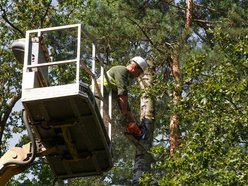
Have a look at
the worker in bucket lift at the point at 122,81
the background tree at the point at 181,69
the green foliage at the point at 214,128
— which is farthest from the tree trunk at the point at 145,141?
the worker in bucket lift at the point at 122,81

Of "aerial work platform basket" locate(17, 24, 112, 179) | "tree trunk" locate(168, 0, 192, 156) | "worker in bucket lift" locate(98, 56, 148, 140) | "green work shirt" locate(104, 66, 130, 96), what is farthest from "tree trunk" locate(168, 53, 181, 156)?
"aerial work platform basket" locate(17, 24, 112, 179)

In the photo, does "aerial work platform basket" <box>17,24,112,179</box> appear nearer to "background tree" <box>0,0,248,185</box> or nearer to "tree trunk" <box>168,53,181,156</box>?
"background tree" <box>0,0,248,185</box>

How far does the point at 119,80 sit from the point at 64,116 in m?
1.90

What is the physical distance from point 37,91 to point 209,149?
323 cm

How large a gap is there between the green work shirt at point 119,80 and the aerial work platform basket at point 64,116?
1209mm

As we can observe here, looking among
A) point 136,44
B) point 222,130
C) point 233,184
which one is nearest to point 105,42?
point 136,44

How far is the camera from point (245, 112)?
10.1 meters

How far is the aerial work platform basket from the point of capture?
25.0 ft

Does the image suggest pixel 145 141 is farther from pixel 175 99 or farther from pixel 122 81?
pixel 122 81

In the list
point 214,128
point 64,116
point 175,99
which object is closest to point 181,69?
point 175,99

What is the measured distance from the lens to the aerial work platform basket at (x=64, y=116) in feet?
25.0

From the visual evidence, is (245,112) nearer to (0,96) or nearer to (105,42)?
(105,42)

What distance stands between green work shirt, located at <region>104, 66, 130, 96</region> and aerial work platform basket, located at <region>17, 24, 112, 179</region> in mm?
1209

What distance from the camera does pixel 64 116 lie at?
8055mm
